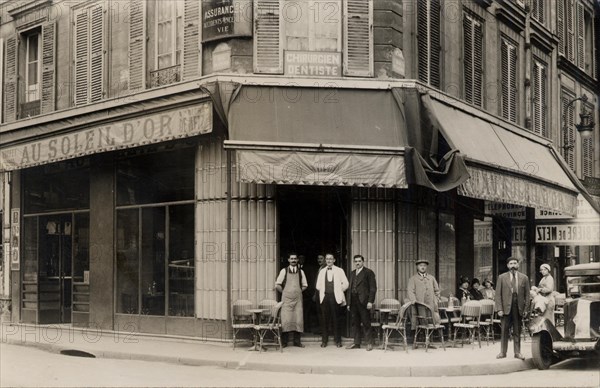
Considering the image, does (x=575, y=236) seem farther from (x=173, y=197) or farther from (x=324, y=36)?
(x=173, y=197)

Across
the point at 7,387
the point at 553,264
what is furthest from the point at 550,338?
the point at 553,264

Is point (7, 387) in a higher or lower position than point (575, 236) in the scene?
lower

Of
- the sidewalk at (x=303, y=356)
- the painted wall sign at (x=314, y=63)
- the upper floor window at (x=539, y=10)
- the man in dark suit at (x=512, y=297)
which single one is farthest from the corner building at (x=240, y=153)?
the upper floor window at (x=539, y=10)

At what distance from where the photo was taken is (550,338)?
12.0 meters

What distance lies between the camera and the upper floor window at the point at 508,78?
65.6 feet

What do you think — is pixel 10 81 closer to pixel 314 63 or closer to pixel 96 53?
pixel 96 53

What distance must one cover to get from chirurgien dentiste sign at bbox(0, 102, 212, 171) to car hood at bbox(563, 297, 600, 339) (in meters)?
6.88

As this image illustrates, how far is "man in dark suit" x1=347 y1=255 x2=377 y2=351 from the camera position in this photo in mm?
13844

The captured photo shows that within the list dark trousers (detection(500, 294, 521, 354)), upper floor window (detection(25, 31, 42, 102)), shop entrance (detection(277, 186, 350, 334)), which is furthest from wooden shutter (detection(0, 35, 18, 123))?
dark trousers (detection(500, 294, 521, 354))

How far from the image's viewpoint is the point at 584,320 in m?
11.8

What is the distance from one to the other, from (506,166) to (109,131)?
8293 mm

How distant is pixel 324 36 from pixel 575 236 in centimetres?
803

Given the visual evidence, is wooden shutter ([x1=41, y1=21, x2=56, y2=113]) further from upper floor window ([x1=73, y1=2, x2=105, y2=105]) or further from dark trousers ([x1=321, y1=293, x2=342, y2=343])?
dark trousers ([x1=321, y1=293, x2=342, y2=343])

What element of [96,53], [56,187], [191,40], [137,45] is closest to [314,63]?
[191,40]
